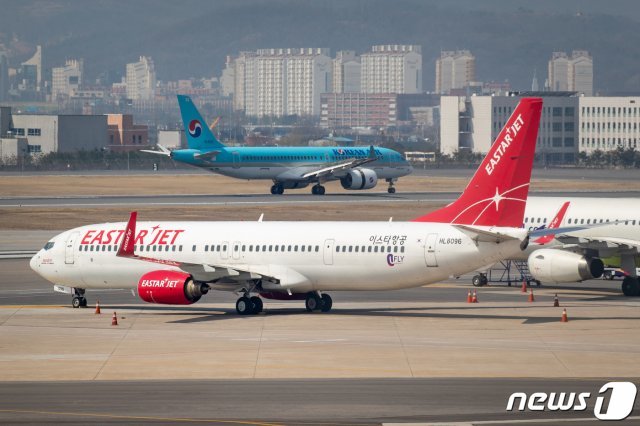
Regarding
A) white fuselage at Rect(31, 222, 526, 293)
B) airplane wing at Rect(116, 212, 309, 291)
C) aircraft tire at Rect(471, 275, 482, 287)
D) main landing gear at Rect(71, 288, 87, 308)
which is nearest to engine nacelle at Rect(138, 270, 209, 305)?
airplane wing at Rect(116, 212, 309, 291)

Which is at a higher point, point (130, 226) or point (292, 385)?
point (130, 226)

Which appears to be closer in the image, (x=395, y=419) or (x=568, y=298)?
(x=395, y=419)

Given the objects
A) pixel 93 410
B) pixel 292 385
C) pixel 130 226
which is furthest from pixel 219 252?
pixel 93 410

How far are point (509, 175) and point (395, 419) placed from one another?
18386 millimetres

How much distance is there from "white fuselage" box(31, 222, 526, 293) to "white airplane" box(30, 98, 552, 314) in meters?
0.04

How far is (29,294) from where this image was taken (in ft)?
190

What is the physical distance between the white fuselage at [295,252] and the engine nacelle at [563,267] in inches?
328

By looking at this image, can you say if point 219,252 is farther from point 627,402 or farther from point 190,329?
point 627,402

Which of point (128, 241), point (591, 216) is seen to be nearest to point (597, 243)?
point (591, 216)

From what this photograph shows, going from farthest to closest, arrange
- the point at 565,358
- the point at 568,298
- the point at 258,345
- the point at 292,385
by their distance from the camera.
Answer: the point at 568,298 → the point at 258,345 → the point at 565,358 → the point at 292,385

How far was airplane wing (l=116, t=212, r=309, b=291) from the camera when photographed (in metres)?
47.4

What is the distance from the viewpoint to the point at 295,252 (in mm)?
48625

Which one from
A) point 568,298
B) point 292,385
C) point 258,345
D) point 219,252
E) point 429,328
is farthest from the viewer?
point 568,298

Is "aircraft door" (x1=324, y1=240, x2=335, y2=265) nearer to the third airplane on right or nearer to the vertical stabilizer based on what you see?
the third airplane on right
